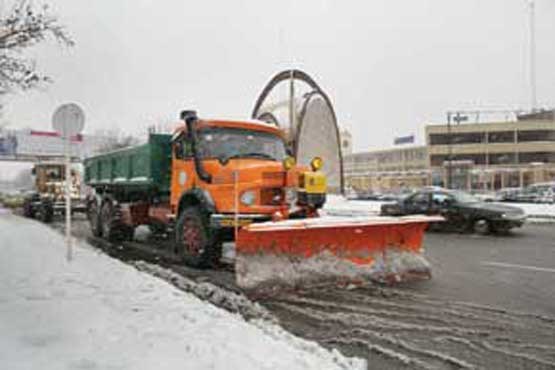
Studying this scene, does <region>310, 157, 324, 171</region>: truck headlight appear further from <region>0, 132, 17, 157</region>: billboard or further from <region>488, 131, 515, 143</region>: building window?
<region>488, 131, 515, 143</region>: building window

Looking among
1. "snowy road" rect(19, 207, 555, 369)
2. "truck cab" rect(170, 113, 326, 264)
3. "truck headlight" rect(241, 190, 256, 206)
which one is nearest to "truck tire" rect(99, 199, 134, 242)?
"snowy road" rect(19, 207, 555, 369)

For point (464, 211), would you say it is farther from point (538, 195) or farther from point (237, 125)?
Result: point (538, 195)

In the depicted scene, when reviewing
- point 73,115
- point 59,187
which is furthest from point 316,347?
point 59,187

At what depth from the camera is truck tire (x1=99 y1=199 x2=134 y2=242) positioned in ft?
44.8

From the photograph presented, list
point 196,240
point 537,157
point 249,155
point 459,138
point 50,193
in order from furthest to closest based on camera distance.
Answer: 1. point 459,138
2. point 537,157
3. point 50,193
4. point 249,155
5. point 196,240

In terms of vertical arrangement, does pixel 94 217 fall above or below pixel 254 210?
below

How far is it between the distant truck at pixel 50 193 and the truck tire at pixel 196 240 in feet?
51.1

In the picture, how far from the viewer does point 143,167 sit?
38.2 ft

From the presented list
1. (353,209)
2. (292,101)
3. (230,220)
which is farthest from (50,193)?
(292,101)

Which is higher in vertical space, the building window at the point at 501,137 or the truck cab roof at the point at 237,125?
the building window at the point at 501,137

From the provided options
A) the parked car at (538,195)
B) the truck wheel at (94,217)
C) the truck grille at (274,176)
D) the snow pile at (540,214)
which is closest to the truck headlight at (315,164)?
the truck grille at (274,176)

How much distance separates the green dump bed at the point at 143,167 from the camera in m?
11.2

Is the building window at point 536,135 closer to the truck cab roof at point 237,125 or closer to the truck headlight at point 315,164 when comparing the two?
the truck cab roof at point 237,125

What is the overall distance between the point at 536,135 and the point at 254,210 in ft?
247
